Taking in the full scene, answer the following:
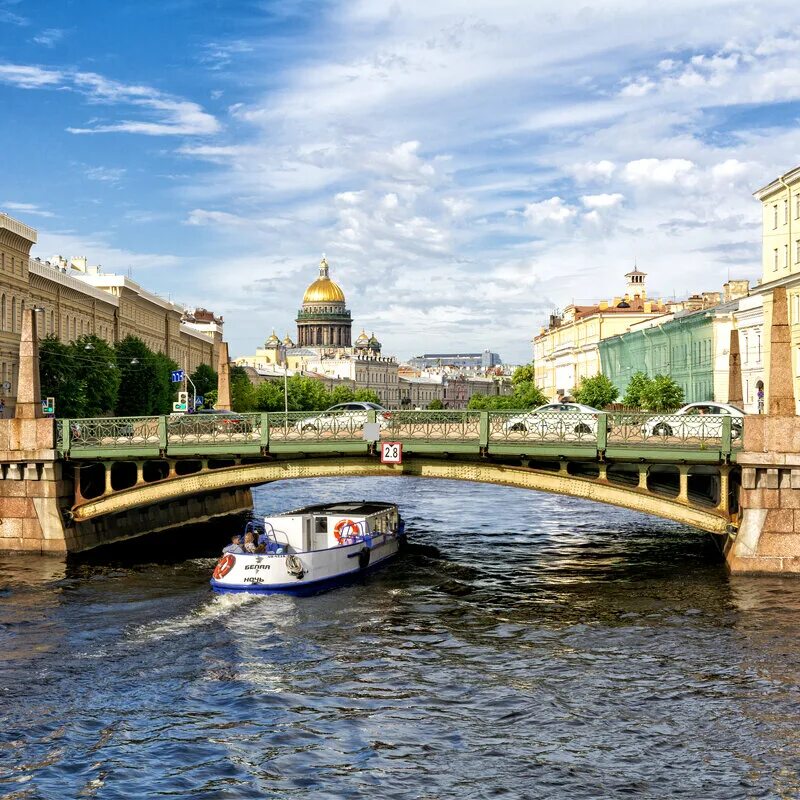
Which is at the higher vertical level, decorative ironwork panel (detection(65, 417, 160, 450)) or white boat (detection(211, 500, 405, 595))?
decorative ironwork panel (detection(65, 417, 160, 450))

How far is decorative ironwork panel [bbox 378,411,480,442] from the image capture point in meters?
42.0

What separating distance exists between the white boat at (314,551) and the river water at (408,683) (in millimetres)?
855

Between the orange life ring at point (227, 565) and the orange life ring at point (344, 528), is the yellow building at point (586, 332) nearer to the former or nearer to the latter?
the orange life ring at point (344, 528)

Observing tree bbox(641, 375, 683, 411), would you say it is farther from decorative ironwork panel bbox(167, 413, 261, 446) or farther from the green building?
decorative ironwork panel bbox(167, 413, 261, 446)

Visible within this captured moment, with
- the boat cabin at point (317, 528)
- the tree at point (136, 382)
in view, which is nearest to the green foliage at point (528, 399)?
the tree at point (136, 382)

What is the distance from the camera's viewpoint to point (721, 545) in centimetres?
4531

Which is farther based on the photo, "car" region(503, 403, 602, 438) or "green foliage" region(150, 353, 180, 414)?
"green foliage" region(150, 353, 180, 414)

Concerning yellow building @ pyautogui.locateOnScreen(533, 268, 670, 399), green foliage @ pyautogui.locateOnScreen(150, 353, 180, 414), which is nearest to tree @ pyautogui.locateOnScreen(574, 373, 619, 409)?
yellow building @ pyautogui.locateOnScreen(533, 268, 670, 399)

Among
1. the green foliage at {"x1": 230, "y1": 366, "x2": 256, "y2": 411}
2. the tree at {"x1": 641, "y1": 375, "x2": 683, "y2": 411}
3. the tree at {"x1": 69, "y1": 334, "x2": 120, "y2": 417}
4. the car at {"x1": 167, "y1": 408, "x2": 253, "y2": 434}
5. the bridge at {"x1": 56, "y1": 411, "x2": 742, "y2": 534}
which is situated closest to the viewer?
the bridge at {"x1": 56, "y1": 411, "x2": 742, "y2": 534}

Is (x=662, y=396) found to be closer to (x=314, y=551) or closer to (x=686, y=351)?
(x=686, y=351)

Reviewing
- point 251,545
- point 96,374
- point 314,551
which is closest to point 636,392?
point 96,374

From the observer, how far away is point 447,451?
41688mm

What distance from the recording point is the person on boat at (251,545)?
132 ft

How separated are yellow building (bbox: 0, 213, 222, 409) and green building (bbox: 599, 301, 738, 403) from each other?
53633 millimetres
